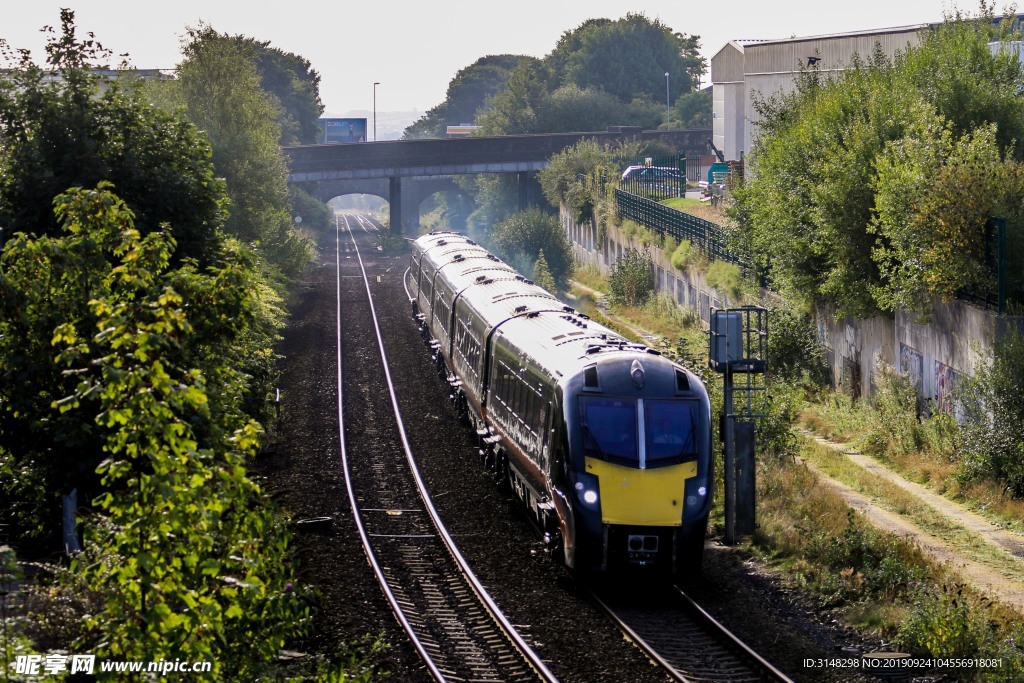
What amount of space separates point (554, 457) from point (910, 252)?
11.2m

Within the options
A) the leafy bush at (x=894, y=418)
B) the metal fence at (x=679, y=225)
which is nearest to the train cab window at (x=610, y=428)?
the leafy bush at (x=894, y=418)

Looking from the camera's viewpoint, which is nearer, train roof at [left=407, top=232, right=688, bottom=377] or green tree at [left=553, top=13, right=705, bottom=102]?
train roof at [left=407, top=232, right=688, bottom=377]

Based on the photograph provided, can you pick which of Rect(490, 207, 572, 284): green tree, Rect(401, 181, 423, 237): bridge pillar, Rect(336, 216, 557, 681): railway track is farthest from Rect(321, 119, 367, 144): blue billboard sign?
Rect(336, 216, 557, 681): railway track

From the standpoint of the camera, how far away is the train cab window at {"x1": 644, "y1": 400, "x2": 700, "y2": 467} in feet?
47.8

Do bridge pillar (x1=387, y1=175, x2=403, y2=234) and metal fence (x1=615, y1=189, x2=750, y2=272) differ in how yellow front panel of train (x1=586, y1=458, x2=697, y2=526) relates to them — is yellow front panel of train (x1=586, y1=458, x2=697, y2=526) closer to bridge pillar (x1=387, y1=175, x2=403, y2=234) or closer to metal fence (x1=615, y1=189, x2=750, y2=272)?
metal fence (x1=615, y1=189, x2=750, y2=272)

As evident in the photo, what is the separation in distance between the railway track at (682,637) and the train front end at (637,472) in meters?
0.46

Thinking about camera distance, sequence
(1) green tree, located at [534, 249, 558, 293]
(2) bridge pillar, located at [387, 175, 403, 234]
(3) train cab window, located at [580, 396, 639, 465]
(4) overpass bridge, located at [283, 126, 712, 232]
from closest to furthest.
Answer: (3) train cab window, located at [580, 396, 639, 465] < (1) green tree, located at [534, 249, 558, 293] < (4) overpass bridge, located at [283, 126, 712, 232] < (2) bridge pillar, located at [387, 175, 403, 234]

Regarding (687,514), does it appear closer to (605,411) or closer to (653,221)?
(605,411)

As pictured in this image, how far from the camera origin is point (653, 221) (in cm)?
4972

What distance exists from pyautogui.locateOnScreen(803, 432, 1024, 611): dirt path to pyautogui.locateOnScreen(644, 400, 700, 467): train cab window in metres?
4.07

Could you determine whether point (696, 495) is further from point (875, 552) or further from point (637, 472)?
point (875, 552)

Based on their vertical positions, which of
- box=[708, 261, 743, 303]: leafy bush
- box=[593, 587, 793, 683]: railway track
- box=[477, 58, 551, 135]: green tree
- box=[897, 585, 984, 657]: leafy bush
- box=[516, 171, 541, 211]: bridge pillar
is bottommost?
box=[593, 587, 793, 683]: railway track

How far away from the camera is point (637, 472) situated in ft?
47.3

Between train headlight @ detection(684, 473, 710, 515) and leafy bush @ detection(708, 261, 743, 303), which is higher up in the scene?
leafy bush @ detection(708, 261, 743, 303)
